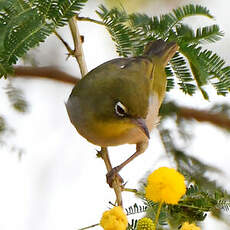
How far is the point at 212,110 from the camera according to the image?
3533 millimetres

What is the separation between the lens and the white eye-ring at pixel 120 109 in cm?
312

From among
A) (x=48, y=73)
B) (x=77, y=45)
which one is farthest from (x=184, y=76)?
(x=48, y=73)

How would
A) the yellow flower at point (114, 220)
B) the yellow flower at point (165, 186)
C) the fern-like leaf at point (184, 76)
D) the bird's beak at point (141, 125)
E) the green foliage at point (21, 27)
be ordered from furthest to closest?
1. the bird's beak at point (141, 125)
2. the fern-like leaf at point (184, 76)
3. the green foliage at point (21, 27)
4. the yellow flower at point (165, 186)
5. the yellow flower at point (114, 220)

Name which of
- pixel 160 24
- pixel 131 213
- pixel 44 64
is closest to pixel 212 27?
pixel 160 24

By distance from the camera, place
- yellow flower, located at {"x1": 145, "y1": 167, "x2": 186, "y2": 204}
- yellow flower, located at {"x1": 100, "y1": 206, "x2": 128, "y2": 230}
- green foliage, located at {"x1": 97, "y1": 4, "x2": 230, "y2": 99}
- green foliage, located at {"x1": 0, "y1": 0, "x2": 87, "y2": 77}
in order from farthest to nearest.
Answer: green foliage, located at {"x1": 97, "y1": 4, "x2": 230, "y2": 99}, green foliage, located at {"x1": 0, "y1": 0, "x2": 87, "y2": 77}, yellow flower, located at {"x1": 145, "y1": 167, "x2": 186, "y2": 204}, yellow flower, located at {"x1": 100, "y1": 206, "x2": 128, "y2": 230}

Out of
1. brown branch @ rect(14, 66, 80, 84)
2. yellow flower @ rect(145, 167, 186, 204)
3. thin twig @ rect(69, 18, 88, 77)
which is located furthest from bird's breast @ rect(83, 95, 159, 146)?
yellow flower @ rect(145, 167, 186, 204)

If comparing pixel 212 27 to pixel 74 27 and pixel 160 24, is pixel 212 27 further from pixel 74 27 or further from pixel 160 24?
pixel 74 27

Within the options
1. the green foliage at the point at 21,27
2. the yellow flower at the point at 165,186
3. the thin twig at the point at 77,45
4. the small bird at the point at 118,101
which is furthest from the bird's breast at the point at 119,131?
the yellow flower at the point at 165,186

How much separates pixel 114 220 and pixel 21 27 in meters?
0.89

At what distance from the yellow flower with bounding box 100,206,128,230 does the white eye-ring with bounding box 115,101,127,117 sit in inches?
55.5

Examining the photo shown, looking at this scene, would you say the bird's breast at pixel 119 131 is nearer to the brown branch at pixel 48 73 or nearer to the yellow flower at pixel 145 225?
the brown branch at pixel 48 73

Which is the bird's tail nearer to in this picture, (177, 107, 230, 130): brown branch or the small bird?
the small bird

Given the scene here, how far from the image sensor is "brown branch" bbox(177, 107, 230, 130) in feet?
11.5

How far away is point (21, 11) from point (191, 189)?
1003 millimetres
